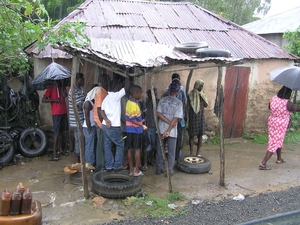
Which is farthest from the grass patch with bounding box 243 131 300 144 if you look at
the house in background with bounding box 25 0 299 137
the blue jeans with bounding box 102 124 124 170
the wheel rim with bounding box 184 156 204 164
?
the blue jeans with bounding box 102 124 124 170

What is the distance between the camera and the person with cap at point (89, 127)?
5.61 m

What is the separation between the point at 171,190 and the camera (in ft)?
17.3

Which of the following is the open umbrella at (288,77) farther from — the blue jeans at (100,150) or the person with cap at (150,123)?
the blue jeans at (100,150)

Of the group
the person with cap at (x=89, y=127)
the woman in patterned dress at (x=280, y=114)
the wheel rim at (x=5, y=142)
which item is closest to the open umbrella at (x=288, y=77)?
the woman in patterned dress at (x=280, y=114)

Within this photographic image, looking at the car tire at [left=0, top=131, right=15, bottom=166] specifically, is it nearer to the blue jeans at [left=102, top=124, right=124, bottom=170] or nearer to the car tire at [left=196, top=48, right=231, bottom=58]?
the blue jeans at [left=102, top=124, right=124, bottom=170]

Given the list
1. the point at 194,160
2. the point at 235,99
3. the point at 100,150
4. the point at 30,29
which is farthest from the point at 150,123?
the point at 235,99

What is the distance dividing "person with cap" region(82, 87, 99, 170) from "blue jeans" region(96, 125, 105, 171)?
9cm

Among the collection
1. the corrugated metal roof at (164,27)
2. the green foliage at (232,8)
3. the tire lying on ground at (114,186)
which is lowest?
the tire lying on ground at (114,186)

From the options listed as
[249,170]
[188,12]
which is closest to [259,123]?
[249,170]

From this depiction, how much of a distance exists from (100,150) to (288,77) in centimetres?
406

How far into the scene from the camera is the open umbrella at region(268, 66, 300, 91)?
5918 mm

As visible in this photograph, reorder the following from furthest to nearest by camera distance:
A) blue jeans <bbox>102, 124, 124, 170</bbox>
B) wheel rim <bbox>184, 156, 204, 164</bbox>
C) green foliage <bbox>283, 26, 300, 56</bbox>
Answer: green foliage <bbox>283, 26, 300, 56</bbox>, wheel rim <bbox>184, 156, 204, 164</bbox>, blue jeans <bbox>102, 124, 124, 170</bbox>

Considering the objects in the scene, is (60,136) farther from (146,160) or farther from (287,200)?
(287,200)

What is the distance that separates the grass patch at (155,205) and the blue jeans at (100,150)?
1.39 meters
